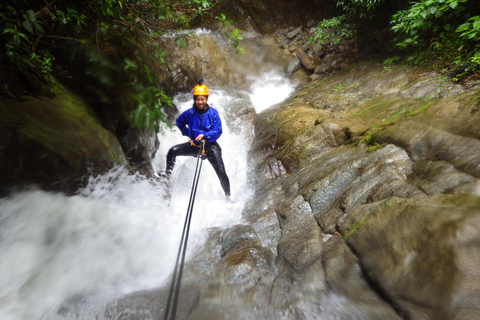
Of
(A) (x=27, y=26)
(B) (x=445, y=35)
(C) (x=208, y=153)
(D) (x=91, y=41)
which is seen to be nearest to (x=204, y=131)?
(C) (x=208, y=153)

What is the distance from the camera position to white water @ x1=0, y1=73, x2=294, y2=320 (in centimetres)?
235

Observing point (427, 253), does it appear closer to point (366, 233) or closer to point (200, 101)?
point (366, 233)

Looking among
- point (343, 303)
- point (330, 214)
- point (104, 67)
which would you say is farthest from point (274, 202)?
point (104, 67)

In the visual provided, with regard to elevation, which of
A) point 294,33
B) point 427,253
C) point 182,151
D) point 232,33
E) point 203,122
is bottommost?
point 427,253

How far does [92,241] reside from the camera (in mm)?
3066

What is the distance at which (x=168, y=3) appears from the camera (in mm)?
3449

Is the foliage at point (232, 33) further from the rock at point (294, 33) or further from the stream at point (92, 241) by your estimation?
the rock at point (294, 33)

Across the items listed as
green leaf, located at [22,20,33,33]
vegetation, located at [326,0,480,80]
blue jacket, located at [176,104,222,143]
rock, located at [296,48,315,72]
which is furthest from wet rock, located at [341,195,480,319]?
rock, located at [296,48,315,72]

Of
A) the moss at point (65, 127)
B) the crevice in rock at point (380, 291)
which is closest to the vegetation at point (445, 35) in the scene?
the crevice in rock at point (380, 291)

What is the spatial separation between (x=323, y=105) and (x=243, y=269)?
5103mm

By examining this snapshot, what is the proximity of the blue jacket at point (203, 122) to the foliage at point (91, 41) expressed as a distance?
0.87 m

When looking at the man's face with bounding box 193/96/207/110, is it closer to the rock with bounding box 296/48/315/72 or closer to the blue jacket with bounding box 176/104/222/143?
the blue jacket with bounding box 176/104/222/143

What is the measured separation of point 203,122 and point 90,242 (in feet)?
8.63

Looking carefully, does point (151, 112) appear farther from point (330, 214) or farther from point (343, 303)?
point (343, 303)
